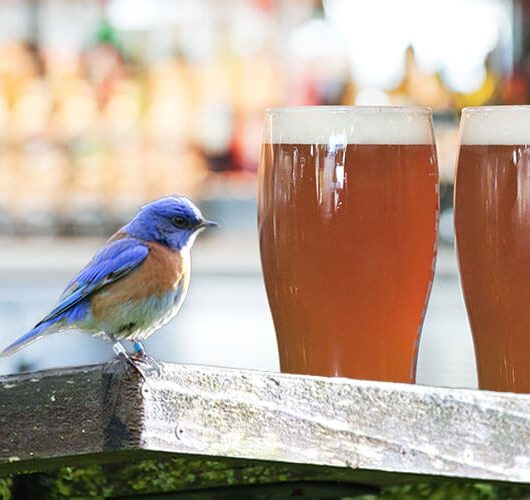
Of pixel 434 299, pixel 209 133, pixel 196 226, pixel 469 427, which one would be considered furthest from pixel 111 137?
pixel 469 427

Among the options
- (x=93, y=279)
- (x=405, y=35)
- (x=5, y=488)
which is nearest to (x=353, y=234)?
(x=93, y=279)

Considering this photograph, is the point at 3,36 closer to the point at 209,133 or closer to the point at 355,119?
the point at 209,133

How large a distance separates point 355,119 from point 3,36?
124 inches

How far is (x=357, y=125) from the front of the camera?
0.89 metres

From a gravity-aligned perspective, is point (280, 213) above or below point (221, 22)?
below

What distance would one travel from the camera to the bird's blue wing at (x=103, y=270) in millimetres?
860

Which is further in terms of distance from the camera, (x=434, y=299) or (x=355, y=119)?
(x=434, y=299)

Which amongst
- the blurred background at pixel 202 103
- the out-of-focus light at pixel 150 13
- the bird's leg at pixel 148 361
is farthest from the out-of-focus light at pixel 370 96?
the bird's leg at pixel 148 361

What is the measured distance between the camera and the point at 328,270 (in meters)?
0.88

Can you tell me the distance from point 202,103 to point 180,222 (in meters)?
2.91

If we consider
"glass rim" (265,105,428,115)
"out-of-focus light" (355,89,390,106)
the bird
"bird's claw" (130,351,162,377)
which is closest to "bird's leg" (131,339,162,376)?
"bird's claw" (130,351,162,377)

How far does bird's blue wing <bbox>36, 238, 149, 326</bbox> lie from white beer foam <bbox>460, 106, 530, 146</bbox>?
9.9 inches

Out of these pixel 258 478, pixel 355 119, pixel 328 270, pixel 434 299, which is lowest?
pixel 434 299

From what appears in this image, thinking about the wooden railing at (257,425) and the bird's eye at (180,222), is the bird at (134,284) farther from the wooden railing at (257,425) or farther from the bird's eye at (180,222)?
the wooden railing at (257,425)
